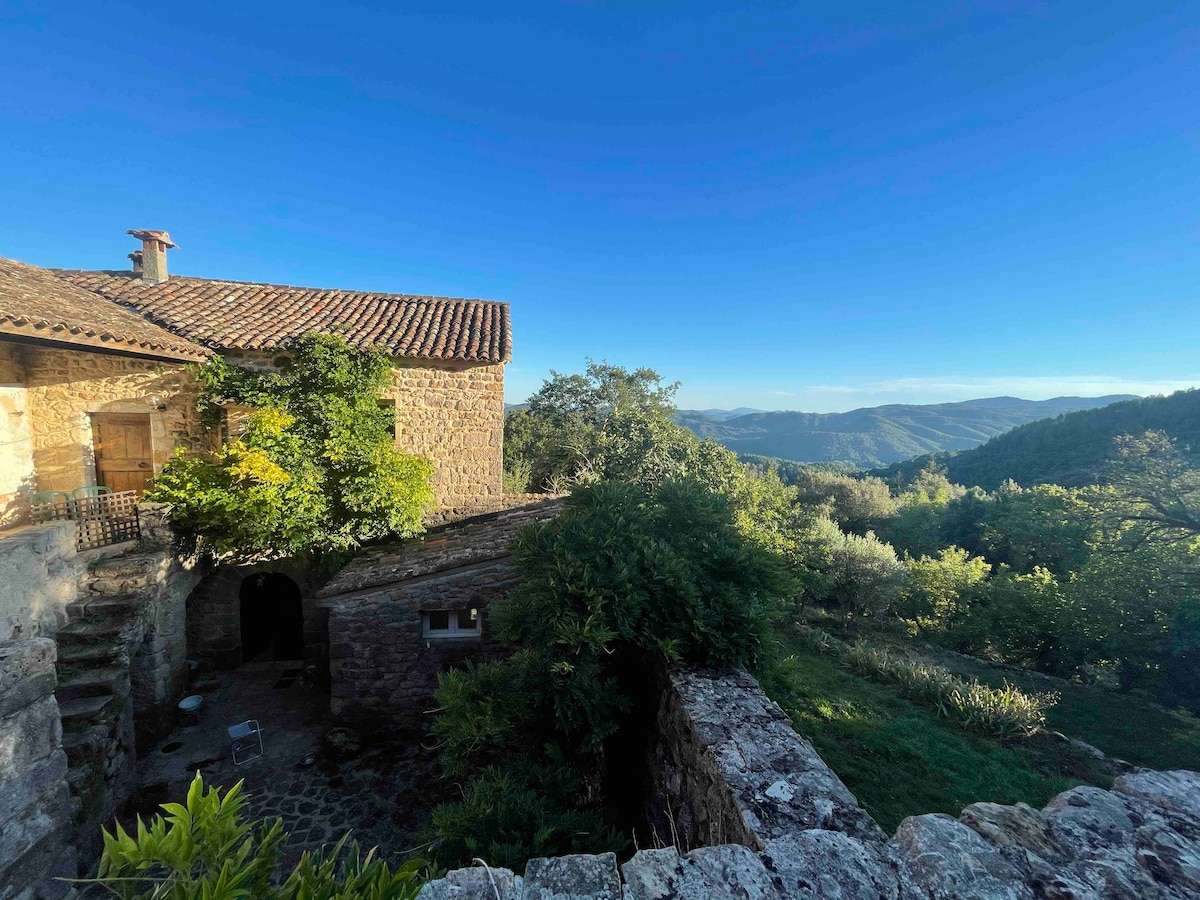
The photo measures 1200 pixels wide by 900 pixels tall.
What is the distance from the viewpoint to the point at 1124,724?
28.5 feet

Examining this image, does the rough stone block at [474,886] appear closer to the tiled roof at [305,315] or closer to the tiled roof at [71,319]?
the tiled roof at [71,319]

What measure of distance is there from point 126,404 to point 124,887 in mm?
10209

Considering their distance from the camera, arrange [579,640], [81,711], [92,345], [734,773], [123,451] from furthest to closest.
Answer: [123,451] < [92,345] < [81,711] < [579,640] < [734,773]

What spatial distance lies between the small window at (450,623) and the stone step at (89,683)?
12.6ft

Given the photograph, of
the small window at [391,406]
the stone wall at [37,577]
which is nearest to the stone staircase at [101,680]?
the stone wall at [37,577]

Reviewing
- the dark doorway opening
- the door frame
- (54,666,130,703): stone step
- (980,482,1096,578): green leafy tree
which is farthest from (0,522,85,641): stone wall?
(980,482,1096,578): green leafy tree

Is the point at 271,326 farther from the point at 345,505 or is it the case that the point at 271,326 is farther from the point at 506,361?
the point at 506,361

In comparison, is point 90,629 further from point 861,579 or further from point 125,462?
point 861,579

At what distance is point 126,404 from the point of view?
8602 mm

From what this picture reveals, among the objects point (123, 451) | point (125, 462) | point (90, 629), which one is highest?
point (123, 451)

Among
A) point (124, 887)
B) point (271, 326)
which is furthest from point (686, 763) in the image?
point (271, 326)

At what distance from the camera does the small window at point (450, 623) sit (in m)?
7.24

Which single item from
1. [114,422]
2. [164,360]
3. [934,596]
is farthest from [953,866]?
[934,596]

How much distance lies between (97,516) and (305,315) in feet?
17.8
